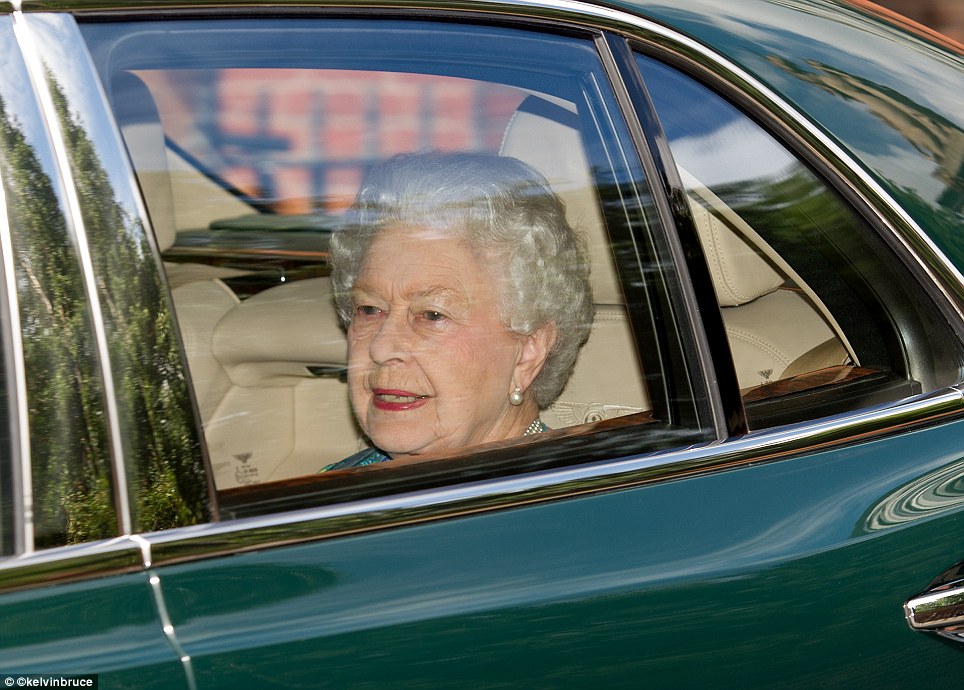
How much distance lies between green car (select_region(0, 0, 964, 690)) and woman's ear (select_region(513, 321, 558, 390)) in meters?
0.10

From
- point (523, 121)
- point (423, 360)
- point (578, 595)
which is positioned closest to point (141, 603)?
point (578, 595)

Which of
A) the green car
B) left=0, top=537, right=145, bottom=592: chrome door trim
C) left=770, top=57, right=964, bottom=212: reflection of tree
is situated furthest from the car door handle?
left=0, top=537, right=145, bottom=592: chrome door trim

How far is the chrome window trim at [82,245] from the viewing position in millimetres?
1148

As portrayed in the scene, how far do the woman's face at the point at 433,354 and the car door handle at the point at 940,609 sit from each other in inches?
24.6

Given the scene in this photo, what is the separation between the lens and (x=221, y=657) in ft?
3.54

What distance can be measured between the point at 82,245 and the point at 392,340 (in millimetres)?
600

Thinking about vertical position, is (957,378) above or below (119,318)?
below

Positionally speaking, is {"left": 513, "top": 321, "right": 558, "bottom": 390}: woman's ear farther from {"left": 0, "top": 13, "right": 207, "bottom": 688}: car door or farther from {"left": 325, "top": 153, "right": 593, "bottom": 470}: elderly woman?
{"left": 0, "top": 13, "right": 207, "bottom": 688}: car door

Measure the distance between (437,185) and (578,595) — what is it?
64 centimetres

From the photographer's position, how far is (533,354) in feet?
5.56

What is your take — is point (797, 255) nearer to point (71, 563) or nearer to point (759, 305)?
point (759, 305)

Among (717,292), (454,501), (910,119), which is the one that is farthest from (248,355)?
(910,119)

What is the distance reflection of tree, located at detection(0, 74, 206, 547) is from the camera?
114 centimetres

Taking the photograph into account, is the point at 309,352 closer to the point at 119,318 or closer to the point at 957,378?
the point at 119,318
